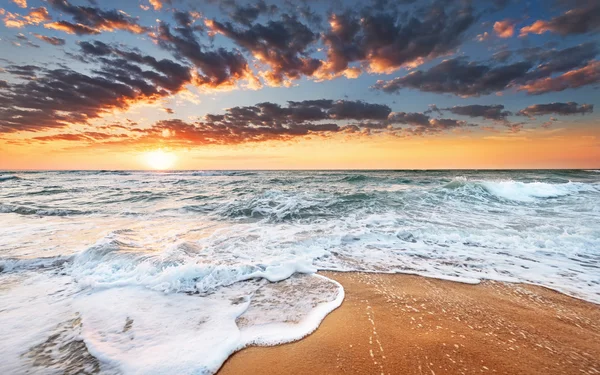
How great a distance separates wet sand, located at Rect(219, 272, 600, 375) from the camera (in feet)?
7.52

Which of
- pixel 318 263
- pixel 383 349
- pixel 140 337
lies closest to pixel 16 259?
pixel 140 337

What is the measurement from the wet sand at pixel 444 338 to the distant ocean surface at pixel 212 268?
0.97 ft

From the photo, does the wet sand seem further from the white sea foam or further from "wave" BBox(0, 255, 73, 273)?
the white sea foam

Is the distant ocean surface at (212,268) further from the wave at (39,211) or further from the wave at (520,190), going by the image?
the wave at (520,190)

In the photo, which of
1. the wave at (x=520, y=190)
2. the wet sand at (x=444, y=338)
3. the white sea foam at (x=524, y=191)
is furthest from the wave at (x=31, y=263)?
the white sea foam at (x=524, y=191)

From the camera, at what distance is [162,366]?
2332 mm

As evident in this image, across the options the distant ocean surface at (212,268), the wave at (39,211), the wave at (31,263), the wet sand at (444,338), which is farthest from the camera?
the wave at (39,211)

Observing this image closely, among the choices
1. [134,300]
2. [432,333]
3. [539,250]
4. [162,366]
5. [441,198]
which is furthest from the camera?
[441,198]

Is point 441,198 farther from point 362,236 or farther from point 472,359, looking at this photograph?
point 472,359

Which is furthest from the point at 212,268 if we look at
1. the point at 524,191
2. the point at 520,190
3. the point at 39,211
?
the point at 524,191

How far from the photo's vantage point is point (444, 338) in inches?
104

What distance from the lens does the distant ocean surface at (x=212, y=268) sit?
8.66 ft

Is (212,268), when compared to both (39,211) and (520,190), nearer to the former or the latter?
(39,211)

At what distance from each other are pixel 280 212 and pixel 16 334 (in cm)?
790
